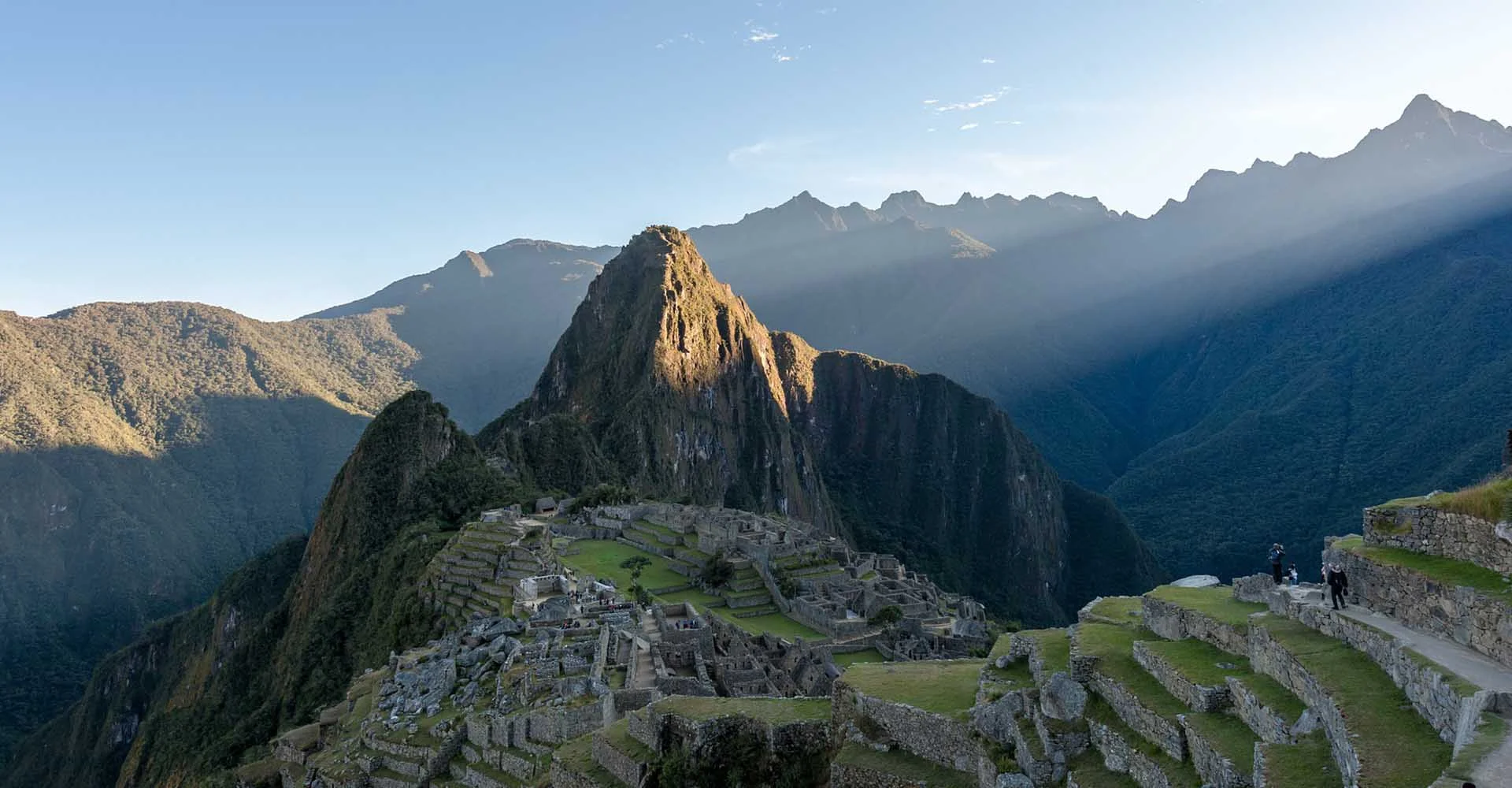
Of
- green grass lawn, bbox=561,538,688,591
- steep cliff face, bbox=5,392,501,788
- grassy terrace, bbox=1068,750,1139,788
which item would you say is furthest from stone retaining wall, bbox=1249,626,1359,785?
steep cliff face, bbox=5,392,501,788

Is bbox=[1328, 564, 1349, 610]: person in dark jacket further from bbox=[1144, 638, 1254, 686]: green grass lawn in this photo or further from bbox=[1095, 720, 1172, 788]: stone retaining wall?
bbox=[1095, 720, 1172, 788]: stone retaining wall

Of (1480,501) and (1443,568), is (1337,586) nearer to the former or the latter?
(1443,568)

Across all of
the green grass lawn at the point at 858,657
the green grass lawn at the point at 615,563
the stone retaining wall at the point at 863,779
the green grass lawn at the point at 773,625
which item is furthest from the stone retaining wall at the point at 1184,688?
the green grass lawn at the point at 615,563

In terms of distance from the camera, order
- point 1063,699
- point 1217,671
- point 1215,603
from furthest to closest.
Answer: point 1215,603 → point 1063,699 → point 1217,671

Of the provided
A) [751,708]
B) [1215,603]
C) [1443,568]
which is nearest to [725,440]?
[751,708]

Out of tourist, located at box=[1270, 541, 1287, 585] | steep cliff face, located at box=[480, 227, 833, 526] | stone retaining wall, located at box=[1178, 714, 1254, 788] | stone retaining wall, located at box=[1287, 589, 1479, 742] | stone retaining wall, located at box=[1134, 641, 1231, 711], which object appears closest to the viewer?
stone retaining wall, located at box=[1287, 589, 1479, 742]

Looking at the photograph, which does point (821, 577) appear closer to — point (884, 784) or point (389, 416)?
point (884, 784)
